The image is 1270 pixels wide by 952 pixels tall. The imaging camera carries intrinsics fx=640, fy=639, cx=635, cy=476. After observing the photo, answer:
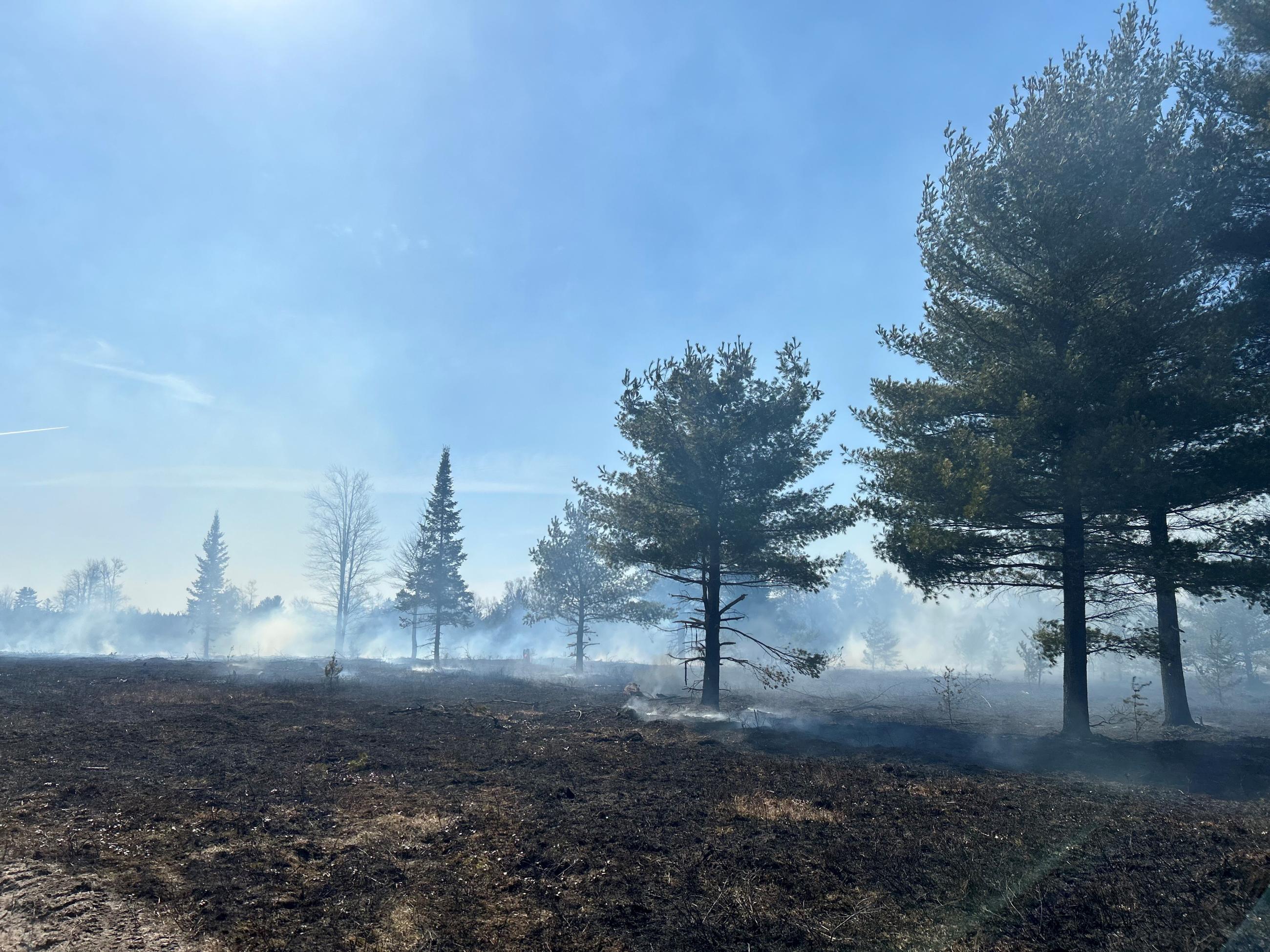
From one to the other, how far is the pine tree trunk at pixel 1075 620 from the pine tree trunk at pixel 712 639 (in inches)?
325

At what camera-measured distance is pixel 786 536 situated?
18234mm

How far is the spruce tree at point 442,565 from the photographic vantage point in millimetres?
45844

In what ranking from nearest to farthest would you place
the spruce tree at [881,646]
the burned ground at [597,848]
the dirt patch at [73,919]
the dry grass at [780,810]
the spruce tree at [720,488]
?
the dirt patch at [73,919]
the burned ground at [597,848]
the dry grass at [780,810]
the spruce tree at [720,488]
the spruce tree at [881,646]

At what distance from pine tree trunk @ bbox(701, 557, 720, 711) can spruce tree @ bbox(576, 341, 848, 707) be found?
0.03 metres

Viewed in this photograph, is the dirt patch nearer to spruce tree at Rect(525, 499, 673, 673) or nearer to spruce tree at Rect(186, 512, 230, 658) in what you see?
spruce tree at Rect(525, 499, 673, 673)

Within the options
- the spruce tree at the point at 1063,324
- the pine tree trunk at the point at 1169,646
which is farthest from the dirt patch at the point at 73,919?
the pine tree trunk at the point at 1169,646

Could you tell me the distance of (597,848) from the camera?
6195mm

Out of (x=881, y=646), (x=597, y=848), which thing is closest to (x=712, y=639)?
(x=597, y=848)

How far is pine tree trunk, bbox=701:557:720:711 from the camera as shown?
59.9 ft

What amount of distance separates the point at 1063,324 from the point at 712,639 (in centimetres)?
1153

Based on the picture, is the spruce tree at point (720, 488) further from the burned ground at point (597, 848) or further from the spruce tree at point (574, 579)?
the spruce tree at point (574, 579)

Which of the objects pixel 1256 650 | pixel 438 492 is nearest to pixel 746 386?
pixel 438 492

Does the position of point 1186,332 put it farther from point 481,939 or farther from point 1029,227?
point 481,939

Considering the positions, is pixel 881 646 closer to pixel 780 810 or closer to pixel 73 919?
pixel 780 810
